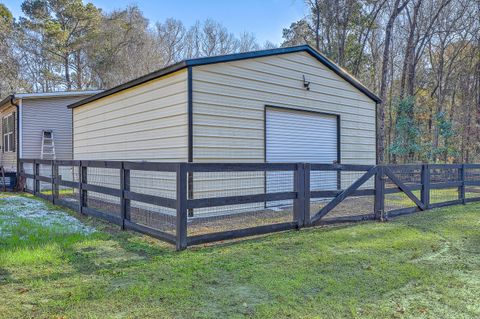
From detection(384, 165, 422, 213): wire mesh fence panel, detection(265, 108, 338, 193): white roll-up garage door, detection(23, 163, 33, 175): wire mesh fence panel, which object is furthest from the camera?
detection(23, 163, 33, 175): wire mesh fence panel

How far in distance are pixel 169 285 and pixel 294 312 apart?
1129 mm

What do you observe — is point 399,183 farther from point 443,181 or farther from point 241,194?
point 241,194

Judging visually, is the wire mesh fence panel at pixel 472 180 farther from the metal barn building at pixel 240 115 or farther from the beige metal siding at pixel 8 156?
the beige metal siding at pixel 8 156

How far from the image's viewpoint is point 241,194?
614cm

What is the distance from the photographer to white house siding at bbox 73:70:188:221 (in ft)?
20.5

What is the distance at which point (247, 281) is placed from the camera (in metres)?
3.22

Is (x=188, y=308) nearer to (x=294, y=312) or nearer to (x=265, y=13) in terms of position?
(x=294, y=312)

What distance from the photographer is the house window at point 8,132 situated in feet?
42.7

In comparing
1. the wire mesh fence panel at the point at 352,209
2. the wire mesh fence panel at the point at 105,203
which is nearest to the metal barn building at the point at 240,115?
the wire mesh fence panel at the point at 352,209

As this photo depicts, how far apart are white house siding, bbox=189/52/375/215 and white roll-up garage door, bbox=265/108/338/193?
7.9 inches

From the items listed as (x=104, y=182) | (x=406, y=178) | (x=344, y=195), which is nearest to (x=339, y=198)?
(x=344, y=195)

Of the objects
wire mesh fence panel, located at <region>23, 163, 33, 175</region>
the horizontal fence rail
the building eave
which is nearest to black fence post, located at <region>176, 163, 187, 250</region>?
the horizontal fence rail

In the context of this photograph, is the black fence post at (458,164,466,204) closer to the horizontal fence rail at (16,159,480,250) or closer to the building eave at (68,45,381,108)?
the horizontal fence rail at (16,159,480,250)

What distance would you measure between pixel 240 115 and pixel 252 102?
435 mm
